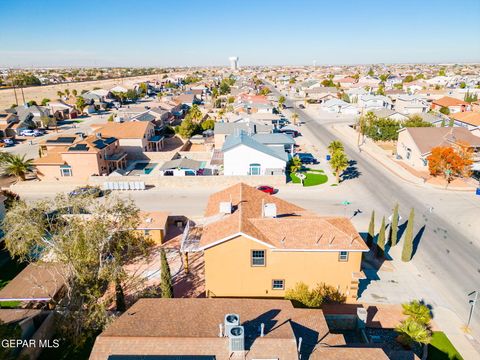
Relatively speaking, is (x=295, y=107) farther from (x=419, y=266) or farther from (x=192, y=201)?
(x=419, y=266)

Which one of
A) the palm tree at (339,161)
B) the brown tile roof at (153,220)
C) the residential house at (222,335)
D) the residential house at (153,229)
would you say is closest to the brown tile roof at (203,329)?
the residential house at (222,335)

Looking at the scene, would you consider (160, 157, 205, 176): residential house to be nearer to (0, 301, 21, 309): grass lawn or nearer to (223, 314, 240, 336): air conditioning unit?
(0, 301, 21, 309): grass lawn

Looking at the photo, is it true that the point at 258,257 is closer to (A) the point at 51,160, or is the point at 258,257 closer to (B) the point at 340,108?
(A) the point at 51,160

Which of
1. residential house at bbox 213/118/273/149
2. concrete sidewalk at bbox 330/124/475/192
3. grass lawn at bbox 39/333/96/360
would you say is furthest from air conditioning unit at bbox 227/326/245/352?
residential house at bbox 213/118/273/149

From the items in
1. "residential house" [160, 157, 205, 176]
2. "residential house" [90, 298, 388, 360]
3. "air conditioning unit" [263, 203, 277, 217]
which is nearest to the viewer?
"residential house" [90, 298, 388, 360]

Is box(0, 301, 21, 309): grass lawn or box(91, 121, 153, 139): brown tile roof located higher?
box(91, 121, 153, 139): brown tile roof
